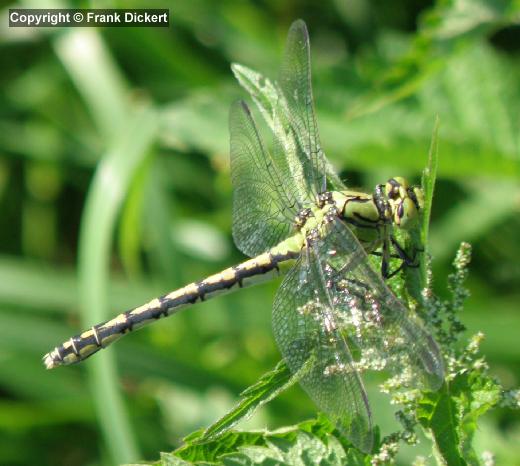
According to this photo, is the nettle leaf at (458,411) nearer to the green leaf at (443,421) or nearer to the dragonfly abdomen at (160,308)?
the green leaf at (443,421)

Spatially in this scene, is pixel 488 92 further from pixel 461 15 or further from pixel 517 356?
pixel 517 356

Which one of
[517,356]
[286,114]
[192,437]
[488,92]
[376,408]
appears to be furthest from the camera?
[517,356]

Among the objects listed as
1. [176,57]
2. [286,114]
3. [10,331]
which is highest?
[176,57]

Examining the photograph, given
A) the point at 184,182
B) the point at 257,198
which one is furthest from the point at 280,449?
the point at 184,182

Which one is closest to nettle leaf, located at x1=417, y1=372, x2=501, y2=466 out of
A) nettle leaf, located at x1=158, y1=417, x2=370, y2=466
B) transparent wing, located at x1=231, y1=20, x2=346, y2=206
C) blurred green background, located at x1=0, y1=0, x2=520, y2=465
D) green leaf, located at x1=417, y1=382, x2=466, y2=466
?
green leaf, located at x1=417, y1=382, x2=466, y2=466

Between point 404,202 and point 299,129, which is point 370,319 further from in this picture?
point 299,129

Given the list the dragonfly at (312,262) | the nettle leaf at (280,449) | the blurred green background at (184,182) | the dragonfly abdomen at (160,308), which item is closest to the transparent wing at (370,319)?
the dragonfly at (312,262)

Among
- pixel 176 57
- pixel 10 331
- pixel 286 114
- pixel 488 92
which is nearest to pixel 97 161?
pixel 176 57

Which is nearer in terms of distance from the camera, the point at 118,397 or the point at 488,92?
the point at 488,92
